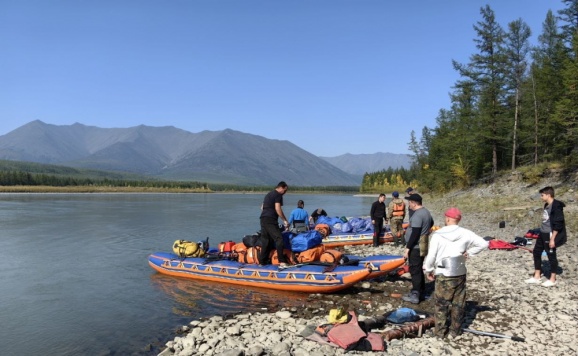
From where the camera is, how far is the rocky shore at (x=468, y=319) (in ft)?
24.6

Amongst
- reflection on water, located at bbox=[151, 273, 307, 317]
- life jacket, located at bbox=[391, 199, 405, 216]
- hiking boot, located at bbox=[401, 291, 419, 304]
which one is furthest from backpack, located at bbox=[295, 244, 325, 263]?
life jacket, located at bbox=[391, 199, 405, 216]

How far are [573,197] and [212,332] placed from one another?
24533 millimetres

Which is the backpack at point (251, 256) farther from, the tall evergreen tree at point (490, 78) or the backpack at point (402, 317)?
the tall evergreen tree at point (490, 78)

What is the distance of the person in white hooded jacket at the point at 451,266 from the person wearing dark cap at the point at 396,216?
10.3m

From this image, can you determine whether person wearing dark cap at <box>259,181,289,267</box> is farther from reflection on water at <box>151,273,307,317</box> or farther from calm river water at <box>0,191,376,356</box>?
calm river water at <box>0,191,376,356</box>

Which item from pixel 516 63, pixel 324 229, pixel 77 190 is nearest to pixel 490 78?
pixel 516 63

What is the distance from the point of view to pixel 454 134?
5288 cm

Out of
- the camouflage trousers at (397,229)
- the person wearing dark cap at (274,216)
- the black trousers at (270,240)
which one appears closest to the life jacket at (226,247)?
the black trousers at (270,240)

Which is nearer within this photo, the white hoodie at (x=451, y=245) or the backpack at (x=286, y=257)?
the white hoodie at (x=451, y=245)

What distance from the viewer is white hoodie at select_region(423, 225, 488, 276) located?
7.43 metres

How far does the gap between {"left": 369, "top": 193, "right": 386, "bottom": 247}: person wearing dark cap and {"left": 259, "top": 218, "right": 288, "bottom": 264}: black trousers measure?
6580 mm

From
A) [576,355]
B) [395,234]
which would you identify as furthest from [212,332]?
[395,234]

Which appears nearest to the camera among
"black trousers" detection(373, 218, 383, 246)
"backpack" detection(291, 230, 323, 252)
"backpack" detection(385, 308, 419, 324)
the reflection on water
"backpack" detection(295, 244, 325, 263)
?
"backpack" detection(385, 308, 419, 324)

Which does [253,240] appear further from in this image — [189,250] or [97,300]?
[97,300]
